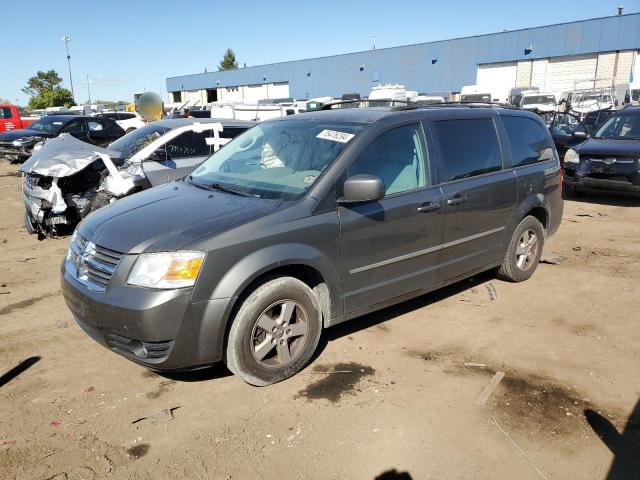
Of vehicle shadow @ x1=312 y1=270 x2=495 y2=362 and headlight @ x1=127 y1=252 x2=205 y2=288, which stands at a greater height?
headlight @ x1=127 y1=252 x2=205 y2=288

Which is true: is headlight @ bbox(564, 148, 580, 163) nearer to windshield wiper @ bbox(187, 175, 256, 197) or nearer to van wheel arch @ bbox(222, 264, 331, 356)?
van wheel arch @ bbox(222, 264, 331, 356)

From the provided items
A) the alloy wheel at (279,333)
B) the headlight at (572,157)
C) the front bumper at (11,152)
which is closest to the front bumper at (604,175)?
the headlight at (572,157)

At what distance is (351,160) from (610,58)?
36.1 m

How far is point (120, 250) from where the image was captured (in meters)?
3.18

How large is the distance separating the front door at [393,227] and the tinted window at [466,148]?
24 cm

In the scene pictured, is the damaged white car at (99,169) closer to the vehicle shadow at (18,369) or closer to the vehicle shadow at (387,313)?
the vehicle shadow at (18,369)

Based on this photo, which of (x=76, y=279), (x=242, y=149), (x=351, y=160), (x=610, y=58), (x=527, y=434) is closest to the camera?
(x=527, y=434)

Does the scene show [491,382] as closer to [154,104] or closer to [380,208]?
[380,208]

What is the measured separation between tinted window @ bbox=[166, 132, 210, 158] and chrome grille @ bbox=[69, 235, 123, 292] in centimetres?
439

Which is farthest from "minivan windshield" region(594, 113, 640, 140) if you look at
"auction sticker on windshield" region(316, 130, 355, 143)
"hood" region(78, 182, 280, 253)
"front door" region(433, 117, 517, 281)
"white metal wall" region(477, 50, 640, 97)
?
"white metal wall" region(477, 50, 640, 97)

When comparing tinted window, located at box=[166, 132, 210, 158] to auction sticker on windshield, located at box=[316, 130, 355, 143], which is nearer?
auction sticker on windshield, located at box=[316, 130, 355, 143]

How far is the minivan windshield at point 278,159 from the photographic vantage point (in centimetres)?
376

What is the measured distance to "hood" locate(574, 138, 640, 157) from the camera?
9109 millimetres

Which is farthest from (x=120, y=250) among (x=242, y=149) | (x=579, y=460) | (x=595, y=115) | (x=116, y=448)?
(x=595, y=115)
